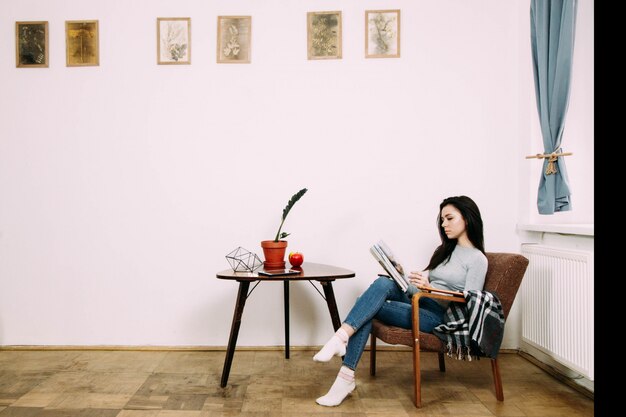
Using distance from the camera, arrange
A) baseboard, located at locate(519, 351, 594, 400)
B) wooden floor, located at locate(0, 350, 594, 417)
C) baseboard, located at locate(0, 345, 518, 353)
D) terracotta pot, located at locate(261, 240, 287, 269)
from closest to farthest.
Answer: wooden floor, located at locate(0, 350, 594, 417) → baseboard, located at locate(519, 351, 594, 400) → terracotta pot, located at locate(261, 240, 287, 269) → baseboard, located at locate(0, 345, 518, 353)

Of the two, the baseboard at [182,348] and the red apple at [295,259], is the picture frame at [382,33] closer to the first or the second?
the red apple at [295,259]

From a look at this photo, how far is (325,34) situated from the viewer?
10.4 ft

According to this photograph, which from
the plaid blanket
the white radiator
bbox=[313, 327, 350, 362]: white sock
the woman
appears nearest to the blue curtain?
the white radiator

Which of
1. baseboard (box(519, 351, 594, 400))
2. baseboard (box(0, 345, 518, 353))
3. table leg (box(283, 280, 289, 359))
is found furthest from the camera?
baseboard (box(0, 345, 518, 353))

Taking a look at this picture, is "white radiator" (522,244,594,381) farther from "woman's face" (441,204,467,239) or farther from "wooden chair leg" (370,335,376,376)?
"wooden chair leg" (370,335,376,376)

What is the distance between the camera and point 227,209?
10.5 feet

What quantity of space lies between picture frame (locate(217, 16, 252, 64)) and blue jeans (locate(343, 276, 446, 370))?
173 centimetres

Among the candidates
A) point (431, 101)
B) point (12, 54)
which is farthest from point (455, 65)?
point (12, 54)

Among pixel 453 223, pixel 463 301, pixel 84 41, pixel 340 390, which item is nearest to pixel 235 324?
pixel 340 390

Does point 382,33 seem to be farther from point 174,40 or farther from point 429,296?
point 429,296

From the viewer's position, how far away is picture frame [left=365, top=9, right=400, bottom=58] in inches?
125

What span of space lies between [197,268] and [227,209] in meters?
0.42
